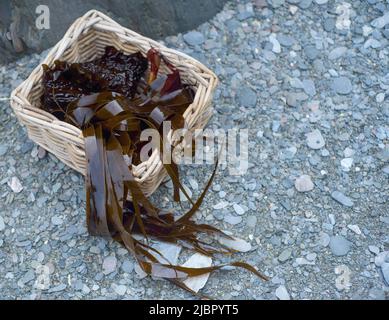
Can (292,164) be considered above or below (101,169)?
below

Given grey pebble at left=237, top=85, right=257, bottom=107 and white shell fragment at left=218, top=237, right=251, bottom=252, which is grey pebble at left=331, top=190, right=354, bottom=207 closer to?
white shell fragment at left=218, top=237, right=251, bottom=252

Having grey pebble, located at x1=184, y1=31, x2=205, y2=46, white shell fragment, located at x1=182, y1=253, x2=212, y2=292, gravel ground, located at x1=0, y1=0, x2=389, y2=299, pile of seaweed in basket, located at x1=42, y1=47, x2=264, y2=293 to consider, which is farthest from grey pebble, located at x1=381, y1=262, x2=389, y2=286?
grey pebble, located at x1=184, y1=31, x2=205, y2=46

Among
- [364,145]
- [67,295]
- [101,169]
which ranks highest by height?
[101,169]

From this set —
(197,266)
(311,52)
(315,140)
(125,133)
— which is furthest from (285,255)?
(311,52)

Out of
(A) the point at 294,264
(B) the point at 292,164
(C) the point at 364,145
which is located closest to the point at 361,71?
(C) the point at 364,145

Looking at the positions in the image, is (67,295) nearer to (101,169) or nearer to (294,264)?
(101,169)

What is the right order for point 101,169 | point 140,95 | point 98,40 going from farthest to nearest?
point 98,40, point 140,95, point 101,169

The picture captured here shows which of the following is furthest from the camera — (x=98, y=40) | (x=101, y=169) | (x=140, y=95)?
(x=98, y=40)
